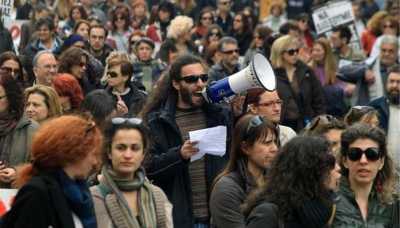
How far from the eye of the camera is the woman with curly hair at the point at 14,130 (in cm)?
950

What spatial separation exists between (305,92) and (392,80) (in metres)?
0.89

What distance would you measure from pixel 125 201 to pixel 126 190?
0.12 m

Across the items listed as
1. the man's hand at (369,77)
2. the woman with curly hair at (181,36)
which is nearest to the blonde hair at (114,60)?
the man's hand at (369,77)

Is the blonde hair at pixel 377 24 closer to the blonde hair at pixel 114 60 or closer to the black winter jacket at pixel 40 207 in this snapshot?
the blonde hair at pixel 114 60

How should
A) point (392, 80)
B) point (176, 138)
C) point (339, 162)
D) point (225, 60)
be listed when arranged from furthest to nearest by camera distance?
point (225, 60), point (392, 80), point (176, 138), point (339, 162)

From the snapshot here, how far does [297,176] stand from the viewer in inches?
269

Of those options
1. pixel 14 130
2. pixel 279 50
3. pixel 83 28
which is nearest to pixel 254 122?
pixel 14 130

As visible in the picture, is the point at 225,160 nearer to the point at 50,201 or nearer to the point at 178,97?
the point at 178,97

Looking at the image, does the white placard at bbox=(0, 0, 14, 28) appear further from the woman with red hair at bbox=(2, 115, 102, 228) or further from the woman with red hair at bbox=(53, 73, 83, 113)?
the woman with red hair at bbox=(2, 115, 102, 228)

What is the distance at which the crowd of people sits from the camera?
6359 millimetres

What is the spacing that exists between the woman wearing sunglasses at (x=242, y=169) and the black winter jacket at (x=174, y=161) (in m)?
0.92

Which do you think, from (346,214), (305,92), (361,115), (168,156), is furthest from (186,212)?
(305,92)

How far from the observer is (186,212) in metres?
9.26

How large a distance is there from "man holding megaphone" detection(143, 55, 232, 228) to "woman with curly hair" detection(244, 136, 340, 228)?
Result: 2022 mm
